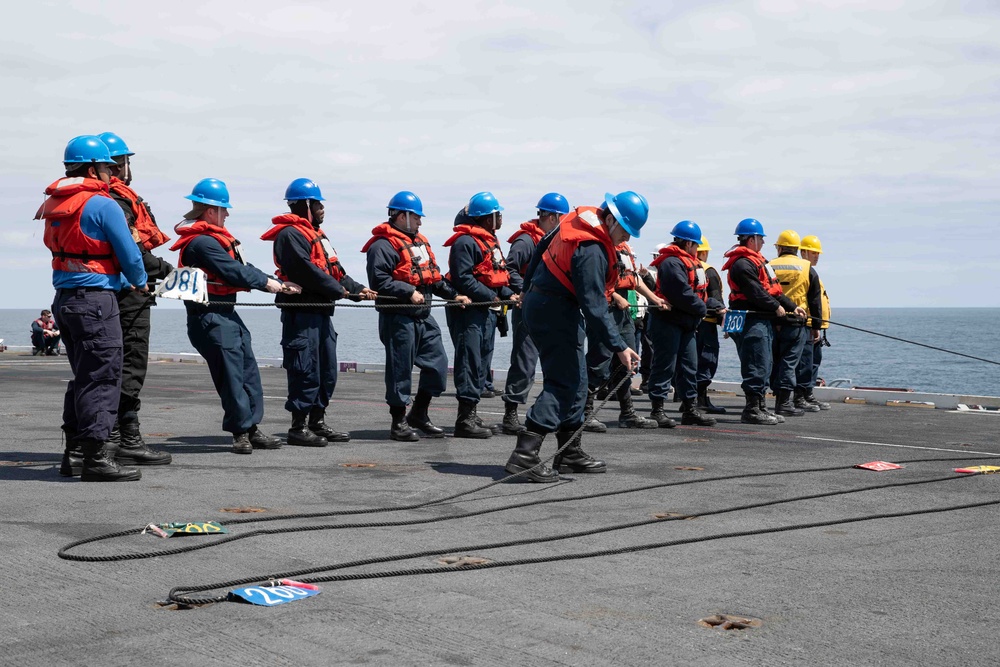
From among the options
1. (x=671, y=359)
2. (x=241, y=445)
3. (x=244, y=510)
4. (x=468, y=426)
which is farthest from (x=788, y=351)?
(x=244, y=510)

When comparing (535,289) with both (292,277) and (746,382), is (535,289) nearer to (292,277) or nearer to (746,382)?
(292,277)

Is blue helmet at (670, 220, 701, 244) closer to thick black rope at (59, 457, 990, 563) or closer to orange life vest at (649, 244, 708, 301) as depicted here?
orange life vest at (649, 244, 708, 301)

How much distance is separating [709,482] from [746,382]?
4.96 metres

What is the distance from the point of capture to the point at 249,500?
19.4 feet

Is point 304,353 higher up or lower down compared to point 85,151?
lower down

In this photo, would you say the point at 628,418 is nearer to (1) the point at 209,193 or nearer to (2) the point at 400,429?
(2) the point at 400,429

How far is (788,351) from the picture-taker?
1237cm

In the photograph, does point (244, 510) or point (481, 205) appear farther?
point (481, 205)

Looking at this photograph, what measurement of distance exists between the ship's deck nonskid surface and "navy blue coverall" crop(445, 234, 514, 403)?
106 centimetres

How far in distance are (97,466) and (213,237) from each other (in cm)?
214

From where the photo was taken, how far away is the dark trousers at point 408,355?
898 cm

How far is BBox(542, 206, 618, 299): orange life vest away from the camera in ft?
22.5

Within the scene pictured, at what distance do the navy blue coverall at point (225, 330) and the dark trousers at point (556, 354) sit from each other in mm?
2118

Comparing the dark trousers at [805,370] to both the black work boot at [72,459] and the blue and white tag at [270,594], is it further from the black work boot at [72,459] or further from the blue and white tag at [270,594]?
the blue and white tag at [270,594]
